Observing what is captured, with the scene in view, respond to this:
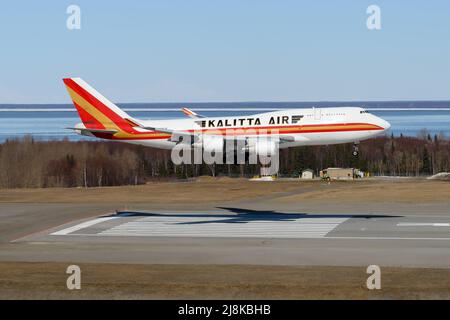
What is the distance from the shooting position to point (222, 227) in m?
55.5

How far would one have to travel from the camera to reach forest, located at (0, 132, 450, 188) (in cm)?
16688

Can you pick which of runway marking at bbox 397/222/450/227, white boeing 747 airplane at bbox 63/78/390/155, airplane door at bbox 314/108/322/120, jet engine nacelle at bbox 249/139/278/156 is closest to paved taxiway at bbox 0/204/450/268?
runway marking at bbox 397/222/450/227

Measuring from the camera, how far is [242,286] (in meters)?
34.1

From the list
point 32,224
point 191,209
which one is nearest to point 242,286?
point 32,224

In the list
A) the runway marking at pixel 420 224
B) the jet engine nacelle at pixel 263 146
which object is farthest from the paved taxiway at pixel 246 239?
the jet engine nacelle at pixel 263 146

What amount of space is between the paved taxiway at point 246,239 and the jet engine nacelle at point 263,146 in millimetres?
19784

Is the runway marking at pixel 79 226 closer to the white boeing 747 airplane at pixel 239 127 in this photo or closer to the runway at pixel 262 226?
the runway at pixel 262 226

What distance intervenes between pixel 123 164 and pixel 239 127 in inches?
3707

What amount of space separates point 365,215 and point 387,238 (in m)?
11.3

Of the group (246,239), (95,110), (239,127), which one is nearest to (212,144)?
(239,127)

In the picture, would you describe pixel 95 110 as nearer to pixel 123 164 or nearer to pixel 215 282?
pixel 215 282

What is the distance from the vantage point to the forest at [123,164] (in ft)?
547

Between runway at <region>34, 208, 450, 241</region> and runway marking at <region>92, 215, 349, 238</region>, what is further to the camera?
runway marking at <region>92, 215, 349, 238</region>

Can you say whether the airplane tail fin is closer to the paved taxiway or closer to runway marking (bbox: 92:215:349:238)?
the paved taxiway
